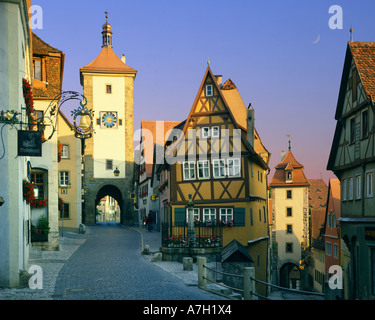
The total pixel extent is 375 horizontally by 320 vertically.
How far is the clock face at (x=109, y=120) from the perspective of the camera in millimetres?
62500

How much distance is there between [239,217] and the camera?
3212cm

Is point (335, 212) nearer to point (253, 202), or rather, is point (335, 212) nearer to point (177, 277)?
point (253, 202)


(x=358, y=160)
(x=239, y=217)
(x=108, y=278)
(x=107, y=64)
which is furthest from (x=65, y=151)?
(x=108, y=278)

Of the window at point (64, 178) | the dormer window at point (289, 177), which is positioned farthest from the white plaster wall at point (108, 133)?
the dormer window at point (289, 177)

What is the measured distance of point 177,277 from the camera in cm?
1942

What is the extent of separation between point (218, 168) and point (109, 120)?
31713 millimetres

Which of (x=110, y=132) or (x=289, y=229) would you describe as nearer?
(x=110, y=132)

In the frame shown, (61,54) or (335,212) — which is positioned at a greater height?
(61,54)

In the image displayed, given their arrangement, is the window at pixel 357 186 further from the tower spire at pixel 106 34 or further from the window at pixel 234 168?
the tower spire at pixel 106 34

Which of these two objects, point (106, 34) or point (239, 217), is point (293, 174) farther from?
point (239, 217)

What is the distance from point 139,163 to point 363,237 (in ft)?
142
